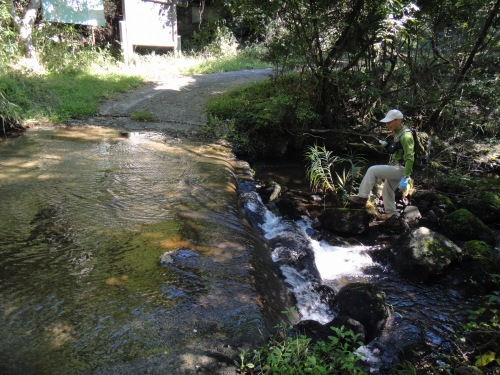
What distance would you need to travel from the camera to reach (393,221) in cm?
714

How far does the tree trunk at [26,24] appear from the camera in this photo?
1189cm

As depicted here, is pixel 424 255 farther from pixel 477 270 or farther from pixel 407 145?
pixel 407 145

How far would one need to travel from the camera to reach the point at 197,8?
69.0 ft

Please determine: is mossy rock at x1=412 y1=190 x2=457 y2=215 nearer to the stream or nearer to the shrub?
the stream

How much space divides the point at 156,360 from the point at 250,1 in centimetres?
833

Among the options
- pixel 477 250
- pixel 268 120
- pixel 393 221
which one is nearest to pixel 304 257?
pixel 393 221

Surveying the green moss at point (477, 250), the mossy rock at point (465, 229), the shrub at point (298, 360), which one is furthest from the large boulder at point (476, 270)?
the shrub at point (298, 360)

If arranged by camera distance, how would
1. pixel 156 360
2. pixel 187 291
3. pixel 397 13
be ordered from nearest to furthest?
pixel 156 360, pixel 187 291, pixel 397 13

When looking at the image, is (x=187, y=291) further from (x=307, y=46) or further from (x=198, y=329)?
(x=307, y=46)

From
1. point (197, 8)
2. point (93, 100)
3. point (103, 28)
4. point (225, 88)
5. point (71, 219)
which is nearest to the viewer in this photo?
point (71, 219)

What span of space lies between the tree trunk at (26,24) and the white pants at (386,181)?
11251mm

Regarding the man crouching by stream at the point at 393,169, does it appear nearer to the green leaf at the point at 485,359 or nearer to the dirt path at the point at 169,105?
the green leaf at the point at 485,359

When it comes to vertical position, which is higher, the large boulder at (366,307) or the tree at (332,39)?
the tree at (332,39)

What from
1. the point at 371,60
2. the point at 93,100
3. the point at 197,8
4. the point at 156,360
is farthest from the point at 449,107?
the point at 197,8
